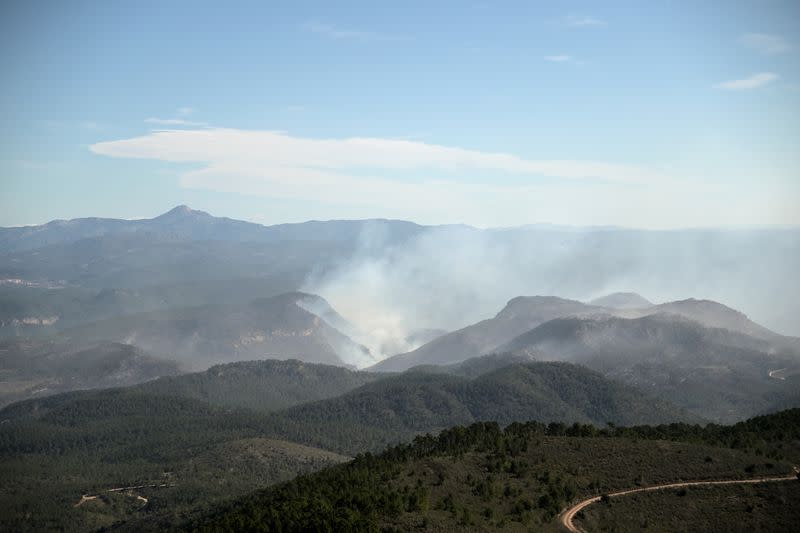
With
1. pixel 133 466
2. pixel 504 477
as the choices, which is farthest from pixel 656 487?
pixel 133 466

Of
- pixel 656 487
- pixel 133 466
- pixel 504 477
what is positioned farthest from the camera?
pixel 133 466

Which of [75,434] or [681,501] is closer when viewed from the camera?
[681,501]

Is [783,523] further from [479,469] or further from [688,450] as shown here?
[479,469]

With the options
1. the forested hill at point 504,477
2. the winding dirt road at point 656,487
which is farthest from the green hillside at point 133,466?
the winding dirt road at point 656,487

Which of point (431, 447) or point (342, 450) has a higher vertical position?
point (431, 447)

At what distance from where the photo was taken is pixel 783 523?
73.0m

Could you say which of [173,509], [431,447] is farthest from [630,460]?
[173,509]

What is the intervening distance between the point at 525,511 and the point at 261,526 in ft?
73.1

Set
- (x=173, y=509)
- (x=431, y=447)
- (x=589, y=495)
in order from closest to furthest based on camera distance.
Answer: (x=589, y=495) < (x=431, y=447) < (x=173, y=509)

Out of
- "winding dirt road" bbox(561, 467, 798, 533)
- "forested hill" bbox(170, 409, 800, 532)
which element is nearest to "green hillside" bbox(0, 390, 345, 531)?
"forested hill" bbox(170, 409, 800, 532)

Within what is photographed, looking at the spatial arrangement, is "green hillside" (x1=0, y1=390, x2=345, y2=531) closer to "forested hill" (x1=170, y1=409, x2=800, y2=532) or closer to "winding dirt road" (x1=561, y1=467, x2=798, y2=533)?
"forested hill" (x1=170, y1=409, x2=800, y2=532)

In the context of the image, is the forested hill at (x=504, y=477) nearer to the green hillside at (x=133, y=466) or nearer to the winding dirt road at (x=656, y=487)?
the winding dirt road at (x=656, y=487)

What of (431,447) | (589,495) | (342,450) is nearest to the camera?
(589,495)

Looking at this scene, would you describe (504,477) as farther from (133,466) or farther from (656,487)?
(133,466)
